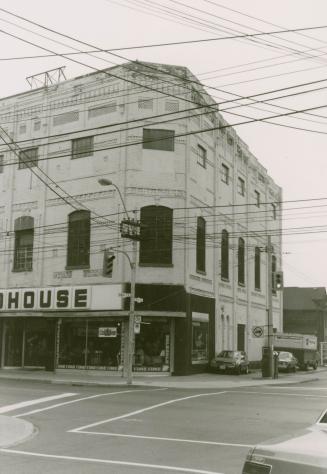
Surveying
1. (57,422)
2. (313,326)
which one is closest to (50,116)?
(57,422)

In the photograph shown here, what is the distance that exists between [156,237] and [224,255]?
8186mm

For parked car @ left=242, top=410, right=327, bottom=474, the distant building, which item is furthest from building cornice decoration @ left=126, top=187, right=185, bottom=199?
the distant building

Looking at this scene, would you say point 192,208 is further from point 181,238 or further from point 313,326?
point 313,326

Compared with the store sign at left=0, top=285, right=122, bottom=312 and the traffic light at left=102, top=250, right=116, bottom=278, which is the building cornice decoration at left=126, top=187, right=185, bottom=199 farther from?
the store sign at left=0, top=285, right=122, bottom=312

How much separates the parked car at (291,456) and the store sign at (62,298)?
2516cm

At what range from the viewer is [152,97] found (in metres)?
32.1

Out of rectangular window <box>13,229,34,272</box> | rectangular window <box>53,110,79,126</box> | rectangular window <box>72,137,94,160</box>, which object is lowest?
rectangular window <box>13,229,34,272</box>

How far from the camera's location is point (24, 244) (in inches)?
1373

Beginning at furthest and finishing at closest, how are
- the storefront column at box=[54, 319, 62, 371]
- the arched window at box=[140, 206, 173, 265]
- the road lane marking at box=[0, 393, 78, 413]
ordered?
the storefront column at box=[54, 319, 62, 371]
the arched window at box=[140, 206, 173, 265]
the road lane marking at box=[0, 393, 78, 413]

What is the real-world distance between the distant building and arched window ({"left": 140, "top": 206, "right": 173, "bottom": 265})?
140ft

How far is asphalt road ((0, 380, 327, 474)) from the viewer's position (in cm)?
919

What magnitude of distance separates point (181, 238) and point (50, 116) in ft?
35.6

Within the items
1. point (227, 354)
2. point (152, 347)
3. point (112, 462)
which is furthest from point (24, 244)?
point (112, 462)

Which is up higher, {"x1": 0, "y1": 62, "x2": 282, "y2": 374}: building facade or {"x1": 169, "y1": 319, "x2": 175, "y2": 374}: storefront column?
{"x1": 0, "y1": 62, "x2": 282, "y2": 374}: building facade
